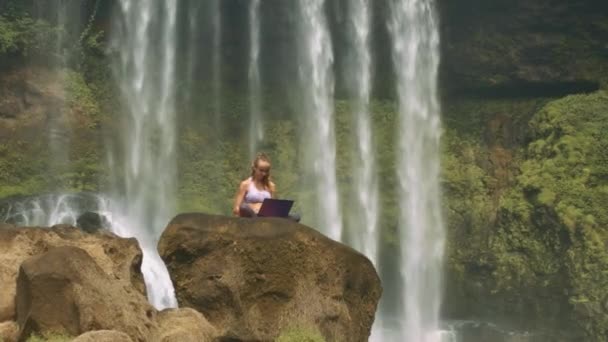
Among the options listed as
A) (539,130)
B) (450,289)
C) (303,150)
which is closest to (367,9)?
(303,150)

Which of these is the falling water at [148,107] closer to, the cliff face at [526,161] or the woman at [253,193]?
the cliff face at [526,161]

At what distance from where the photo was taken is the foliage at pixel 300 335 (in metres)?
6.66

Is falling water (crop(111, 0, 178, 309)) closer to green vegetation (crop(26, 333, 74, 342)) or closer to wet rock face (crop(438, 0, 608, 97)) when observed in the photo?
wet rock face (crop(438, 0, 608, 97))

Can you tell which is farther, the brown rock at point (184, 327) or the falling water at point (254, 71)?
the falling water at point (254, 71)

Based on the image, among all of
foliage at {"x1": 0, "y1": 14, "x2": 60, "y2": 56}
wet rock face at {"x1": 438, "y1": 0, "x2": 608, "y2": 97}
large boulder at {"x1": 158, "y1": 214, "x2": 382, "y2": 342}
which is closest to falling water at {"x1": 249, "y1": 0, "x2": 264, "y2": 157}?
wet rock face at {"x1": 438, "y1": 0, "x2": 608, "y2": 97}

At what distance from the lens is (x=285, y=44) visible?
26422 mm

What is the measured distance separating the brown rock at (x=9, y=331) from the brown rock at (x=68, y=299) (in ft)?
0.22

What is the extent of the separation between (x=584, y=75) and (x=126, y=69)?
13.2 meters

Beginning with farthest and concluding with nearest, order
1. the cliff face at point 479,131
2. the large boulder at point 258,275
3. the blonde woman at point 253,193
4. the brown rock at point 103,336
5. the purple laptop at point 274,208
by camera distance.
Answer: the cliff face at point 479,131
the blonde woman at point 253,193
the purple laptop at point 274,208
the large boulder at point 258,275
the brown rock at point 103,336

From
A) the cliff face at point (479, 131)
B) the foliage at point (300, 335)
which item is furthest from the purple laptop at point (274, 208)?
the cliff face at point (479, 131)

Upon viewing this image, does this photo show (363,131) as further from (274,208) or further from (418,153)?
(274,208)

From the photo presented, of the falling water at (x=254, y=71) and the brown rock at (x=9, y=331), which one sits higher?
the falling water at (x=254, y=71)

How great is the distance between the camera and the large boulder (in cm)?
700

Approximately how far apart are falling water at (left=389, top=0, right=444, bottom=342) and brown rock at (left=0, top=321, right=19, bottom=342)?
55.7ft
